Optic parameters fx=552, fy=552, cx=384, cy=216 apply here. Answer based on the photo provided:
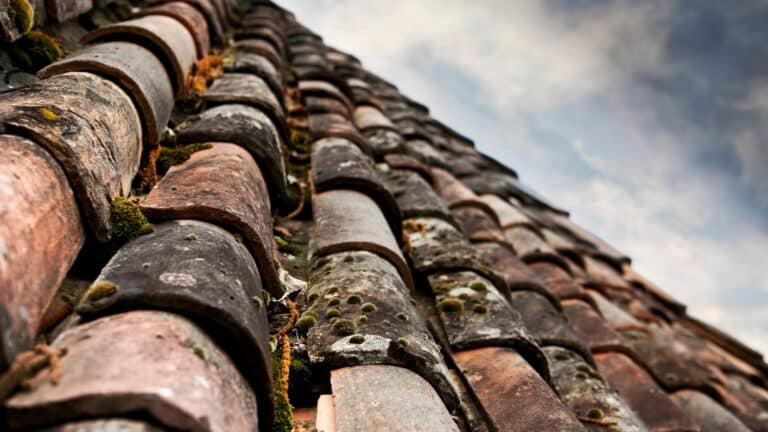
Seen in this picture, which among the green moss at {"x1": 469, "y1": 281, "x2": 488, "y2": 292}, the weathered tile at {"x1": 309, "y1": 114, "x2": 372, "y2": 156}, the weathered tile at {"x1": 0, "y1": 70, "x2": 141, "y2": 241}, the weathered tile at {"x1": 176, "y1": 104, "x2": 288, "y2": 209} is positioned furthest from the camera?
the weathered tile at {"x1": 309, "y1": 114, "x2": 372, "y2": 156}

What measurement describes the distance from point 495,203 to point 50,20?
3.36 metres

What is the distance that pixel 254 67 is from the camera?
330 centimetres

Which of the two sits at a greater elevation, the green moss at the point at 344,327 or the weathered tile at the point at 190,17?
the weathered tile at the point at 190,17

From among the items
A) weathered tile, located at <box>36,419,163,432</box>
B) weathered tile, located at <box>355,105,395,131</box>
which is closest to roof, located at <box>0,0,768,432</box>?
weathered tile, located at <box>36,419,163,432</box>

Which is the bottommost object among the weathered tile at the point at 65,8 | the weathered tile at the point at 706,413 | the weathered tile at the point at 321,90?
the weathered tile at the point at 706,413

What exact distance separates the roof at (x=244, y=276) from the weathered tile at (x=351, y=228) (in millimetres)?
12

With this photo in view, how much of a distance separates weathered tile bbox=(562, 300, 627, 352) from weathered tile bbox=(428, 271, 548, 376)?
0.86 meters

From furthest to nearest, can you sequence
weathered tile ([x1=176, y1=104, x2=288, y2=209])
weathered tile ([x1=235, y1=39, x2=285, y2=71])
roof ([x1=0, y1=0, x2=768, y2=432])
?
weathered tile ([x1=235, y1=39, x2=285, y2=71]) → weathered tile ([x1=176, y1=104, x2=288, y2=209]) → roof ([x1=0, y1=0, x2=768, y2=432])

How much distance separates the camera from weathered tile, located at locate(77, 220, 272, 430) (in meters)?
1.11

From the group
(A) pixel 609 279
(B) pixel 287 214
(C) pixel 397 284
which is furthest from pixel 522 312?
(A) pixel 609 279

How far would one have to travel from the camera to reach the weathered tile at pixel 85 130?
50.8 inches

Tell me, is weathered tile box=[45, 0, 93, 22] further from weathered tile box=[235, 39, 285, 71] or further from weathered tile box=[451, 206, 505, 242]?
weathered tile box=[451, 206, 505, 242]

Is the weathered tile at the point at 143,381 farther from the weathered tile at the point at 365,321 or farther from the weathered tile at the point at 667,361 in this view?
the weathered tile at the point at 667,361

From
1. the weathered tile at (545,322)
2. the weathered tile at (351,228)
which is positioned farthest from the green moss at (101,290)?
the weathered tile at (545,322)
